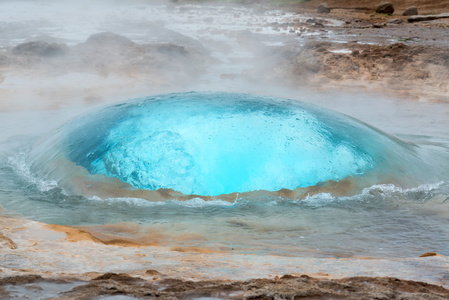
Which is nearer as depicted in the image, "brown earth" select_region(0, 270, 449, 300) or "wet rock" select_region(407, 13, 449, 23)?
"brown earth" select_region(0, 270, 449, 300)

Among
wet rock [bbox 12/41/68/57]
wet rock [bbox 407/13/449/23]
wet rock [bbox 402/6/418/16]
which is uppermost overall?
wet rock [bbox 402/6/418/16]

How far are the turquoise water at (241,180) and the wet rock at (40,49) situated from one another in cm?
572

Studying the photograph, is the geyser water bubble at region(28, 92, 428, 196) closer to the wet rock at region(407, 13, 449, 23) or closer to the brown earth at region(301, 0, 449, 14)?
the wet rock at region(407, 13, 449, 23)

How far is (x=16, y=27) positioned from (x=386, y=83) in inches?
442

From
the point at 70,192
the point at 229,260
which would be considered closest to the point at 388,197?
the point at 229,260

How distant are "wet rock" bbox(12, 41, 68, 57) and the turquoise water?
5.72 meters

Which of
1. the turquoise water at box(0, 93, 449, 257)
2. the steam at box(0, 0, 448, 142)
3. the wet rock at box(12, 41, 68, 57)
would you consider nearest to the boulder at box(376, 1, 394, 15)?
the steam at box(0, 0, 448, 142)

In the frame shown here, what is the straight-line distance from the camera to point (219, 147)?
339 cm

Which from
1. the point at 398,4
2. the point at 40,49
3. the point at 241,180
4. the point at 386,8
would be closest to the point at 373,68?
the point at 40,49

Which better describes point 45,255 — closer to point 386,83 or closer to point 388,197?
point 388,197

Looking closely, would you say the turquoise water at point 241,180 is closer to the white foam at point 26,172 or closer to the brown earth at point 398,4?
the white foam at point 26,172

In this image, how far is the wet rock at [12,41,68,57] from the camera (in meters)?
9.08

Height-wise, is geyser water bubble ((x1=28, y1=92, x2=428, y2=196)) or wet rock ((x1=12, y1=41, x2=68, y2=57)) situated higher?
wet rock ((x1=12, y1=41, x2=68, y2=57))

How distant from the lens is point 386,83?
8141 mm
